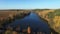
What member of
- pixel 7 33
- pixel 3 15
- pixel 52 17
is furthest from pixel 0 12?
pixel 52 17

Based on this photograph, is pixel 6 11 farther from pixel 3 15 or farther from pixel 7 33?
pixel 7 33

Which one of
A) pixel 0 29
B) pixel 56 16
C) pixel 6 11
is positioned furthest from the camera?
pixel 56 16

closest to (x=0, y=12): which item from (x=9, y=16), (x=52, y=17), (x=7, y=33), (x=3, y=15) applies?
(x=3, y=15)

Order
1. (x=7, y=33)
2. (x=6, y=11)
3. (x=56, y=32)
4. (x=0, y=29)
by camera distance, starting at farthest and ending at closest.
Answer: (x=56, y=32) → (x=6, y=11) → (x=0, y=29) → (x=7, y=33)

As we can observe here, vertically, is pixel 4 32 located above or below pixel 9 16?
below

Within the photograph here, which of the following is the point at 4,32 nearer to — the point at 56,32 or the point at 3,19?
the point at 3,19

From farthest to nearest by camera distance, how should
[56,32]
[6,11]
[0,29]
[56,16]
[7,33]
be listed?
[56,16]
[56,32]
[6,11]
[0,29]
[7,33]

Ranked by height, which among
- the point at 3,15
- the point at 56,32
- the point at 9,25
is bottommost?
the point at 56,32

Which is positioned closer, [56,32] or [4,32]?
[4,32]

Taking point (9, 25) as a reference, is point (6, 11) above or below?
above

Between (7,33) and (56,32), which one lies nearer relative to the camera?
(7,33)
